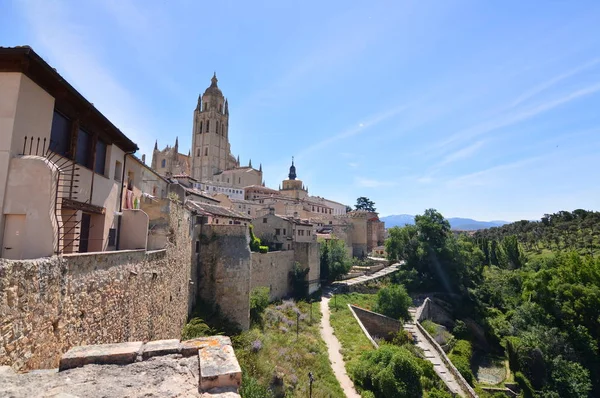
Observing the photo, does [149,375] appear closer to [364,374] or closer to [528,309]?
[364,374]

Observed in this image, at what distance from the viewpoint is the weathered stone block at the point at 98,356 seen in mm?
3561

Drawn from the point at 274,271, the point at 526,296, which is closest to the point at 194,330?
the point at 274,271

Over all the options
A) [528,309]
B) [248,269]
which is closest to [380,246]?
[528,309]

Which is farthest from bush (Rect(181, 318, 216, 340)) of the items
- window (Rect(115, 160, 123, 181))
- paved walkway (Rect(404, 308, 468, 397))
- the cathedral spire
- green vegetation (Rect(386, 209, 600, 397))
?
the cathedral spire

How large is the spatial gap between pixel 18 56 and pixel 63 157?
2508mm

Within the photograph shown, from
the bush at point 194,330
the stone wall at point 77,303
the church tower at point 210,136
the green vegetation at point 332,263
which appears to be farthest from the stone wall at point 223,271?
the church tower at point 210,136

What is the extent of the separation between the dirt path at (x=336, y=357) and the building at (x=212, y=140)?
2108 inches

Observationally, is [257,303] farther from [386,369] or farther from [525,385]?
[525,385]

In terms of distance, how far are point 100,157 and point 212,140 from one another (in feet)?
234

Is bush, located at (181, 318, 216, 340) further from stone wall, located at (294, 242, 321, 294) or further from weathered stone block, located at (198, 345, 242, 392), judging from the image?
stone wall, located at (294, 242, 321, 294)

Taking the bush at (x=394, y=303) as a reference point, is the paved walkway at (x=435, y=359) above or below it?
below

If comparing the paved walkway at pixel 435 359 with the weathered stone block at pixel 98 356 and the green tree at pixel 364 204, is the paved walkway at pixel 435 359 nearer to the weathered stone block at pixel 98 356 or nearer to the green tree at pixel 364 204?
the weathered stone block at pixel 98 356

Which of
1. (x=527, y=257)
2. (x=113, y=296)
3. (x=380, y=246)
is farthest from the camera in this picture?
(x=380, y=246)

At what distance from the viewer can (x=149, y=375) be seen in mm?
3439
